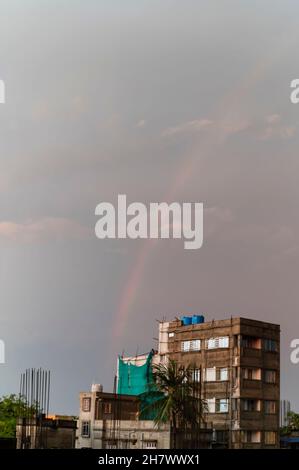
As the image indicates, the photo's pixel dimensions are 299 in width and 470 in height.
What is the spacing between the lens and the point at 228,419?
46.3m

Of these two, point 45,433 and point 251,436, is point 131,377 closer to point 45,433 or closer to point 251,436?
point 251,436

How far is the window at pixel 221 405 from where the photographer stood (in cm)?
4706

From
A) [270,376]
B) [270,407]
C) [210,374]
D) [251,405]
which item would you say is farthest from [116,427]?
[270,376]

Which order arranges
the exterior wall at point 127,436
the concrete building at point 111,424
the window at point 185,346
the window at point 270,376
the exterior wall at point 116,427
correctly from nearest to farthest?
1. the exterior wall at point 127,436
2. the exterior wall at point 116,427
3. the concrete building at point 111,424
4. the window at point 270,376
5. the window at point 185,346

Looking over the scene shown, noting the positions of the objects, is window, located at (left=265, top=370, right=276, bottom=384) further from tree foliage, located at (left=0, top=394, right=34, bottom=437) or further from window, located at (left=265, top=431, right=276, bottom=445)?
tree foliage, located at (left=0, top=394, right=34, bottom=437)

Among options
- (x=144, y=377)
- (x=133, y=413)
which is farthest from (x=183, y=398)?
(x=144, y=377)

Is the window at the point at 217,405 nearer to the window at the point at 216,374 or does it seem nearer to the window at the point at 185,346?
the window at the point at 216,374

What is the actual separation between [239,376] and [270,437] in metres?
4.36

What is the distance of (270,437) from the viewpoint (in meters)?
46.9

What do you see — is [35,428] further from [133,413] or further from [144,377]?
[144,377]

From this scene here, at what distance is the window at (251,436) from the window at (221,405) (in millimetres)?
1895

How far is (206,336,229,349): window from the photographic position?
157ft

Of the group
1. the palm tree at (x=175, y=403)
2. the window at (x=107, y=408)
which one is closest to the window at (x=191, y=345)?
the window at (x=107, y=408)
